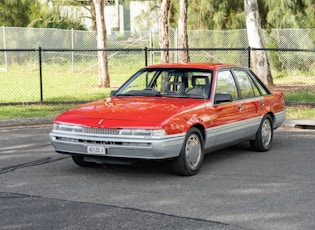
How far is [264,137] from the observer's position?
10648 mm

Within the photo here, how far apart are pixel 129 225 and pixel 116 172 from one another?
2602 millimetres

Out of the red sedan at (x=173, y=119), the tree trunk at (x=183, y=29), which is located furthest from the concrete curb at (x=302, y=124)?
the tree trunk at (x=183, y=29)

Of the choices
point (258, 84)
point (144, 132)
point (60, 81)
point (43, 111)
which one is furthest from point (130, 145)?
point (60, 81)

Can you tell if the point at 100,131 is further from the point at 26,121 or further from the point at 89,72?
the point at 89,72

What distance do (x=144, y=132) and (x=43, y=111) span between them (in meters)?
8.27

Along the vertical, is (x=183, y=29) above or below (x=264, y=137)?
above

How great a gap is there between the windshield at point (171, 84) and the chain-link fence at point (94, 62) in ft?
26.7

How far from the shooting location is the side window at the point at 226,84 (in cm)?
966

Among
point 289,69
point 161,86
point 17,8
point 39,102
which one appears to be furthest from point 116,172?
point 17,8

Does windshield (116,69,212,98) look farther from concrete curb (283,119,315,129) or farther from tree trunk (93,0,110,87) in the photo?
tree trunk (93,0,110,87)

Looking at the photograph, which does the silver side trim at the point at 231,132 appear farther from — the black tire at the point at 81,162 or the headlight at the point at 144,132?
the black tire at the point at 81,162

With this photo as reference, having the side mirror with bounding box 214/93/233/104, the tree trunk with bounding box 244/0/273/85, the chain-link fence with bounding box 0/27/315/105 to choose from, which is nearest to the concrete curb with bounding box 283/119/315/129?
the chain-link fence with bounding box 0/27/315/105

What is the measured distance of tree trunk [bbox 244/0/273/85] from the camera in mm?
21609

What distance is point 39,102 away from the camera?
1742cm
